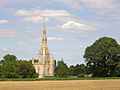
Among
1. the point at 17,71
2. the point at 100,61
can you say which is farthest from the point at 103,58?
the point at 17,71

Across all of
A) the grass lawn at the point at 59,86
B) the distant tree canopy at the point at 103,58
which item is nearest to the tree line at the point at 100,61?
the distant tree canopy at the point at 103,58

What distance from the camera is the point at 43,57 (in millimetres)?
198875

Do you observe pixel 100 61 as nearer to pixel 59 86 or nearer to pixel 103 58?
pixel 103 58

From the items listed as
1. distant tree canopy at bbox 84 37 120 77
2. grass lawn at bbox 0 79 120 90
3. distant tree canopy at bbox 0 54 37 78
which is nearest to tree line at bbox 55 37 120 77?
distant tree canopy at bbox 84 37 120 77

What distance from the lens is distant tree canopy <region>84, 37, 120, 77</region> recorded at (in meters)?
116

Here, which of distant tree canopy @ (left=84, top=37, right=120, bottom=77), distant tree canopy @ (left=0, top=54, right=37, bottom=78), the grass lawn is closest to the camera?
the grass lawn

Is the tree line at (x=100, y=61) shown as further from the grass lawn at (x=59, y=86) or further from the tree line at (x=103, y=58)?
the grass lawn at (x=59, y=86)

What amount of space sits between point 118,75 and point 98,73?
6.92 meters

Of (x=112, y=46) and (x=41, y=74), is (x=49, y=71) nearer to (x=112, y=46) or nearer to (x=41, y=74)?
(x=41, y=74)

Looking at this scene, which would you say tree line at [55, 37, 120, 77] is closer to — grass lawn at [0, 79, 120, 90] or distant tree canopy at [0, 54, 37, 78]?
distant tree canopy at [0, 54, 37, 78]

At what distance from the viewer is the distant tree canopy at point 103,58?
11619cm

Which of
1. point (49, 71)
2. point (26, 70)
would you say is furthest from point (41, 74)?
point (26, 70)

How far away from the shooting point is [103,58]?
119m

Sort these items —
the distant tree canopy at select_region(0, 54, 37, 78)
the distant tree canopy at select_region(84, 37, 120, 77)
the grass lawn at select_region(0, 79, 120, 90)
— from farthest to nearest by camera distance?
the distant tree canopy at select_region(0, 54, 37, 78) < the distant tree canopy at select_region(84, 37, 120, 77) < the grass lawn at select_region(0, 79, 120, 90)
